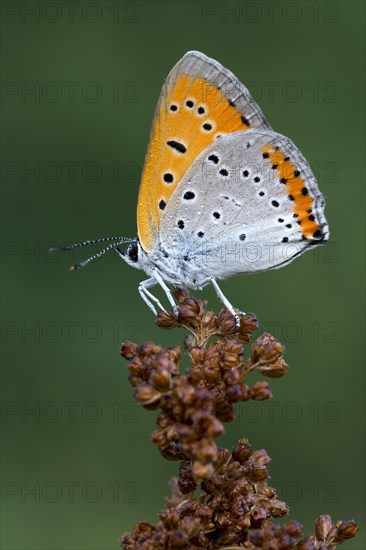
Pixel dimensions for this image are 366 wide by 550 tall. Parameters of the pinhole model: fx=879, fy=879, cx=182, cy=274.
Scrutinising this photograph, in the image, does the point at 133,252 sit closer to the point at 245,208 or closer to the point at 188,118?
the point at 245,208

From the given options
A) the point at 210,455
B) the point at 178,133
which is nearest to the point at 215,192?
the point at 178,133

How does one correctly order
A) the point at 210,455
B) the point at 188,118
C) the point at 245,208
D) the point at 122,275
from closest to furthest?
the point at 210,455
the point at 188,118
the point at 245,208
the point at 122,275

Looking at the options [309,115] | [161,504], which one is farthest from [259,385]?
[309,115]

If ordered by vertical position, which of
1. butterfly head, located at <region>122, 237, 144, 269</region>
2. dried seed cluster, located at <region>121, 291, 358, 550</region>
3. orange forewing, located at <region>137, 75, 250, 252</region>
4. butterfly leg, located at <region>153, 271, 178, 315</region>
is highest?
orange forewing, located at <region>137, 75, 250, 252</region>

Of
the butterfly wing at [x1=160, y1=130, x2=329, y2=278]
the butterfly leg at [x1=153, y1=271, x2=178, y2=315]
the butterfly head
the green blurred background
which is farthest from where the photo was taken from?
the green blurred background

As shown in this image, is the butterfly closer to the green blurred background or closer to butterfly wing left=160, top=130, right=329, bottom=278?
butterfly wing left=160, top=130, right=329, bottom=278

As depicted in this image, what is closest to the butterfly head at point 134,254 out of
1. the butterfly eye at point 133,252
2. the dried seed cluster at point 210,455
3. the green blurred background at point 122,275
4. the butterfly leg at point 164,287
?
the butterfly eye at point 133,252

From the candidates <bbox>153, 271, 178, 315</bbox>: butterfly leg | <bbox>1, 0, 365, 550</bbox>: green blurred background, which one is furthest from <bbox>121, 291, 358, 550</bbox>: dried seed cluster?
<bbox>1, 0, 365, 550</bbox>: green blurred background

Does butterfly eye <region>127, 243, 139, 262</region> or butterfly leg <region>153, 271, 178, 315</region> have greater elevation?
butterfly eye <region>127, 243, 139, 262</region>
